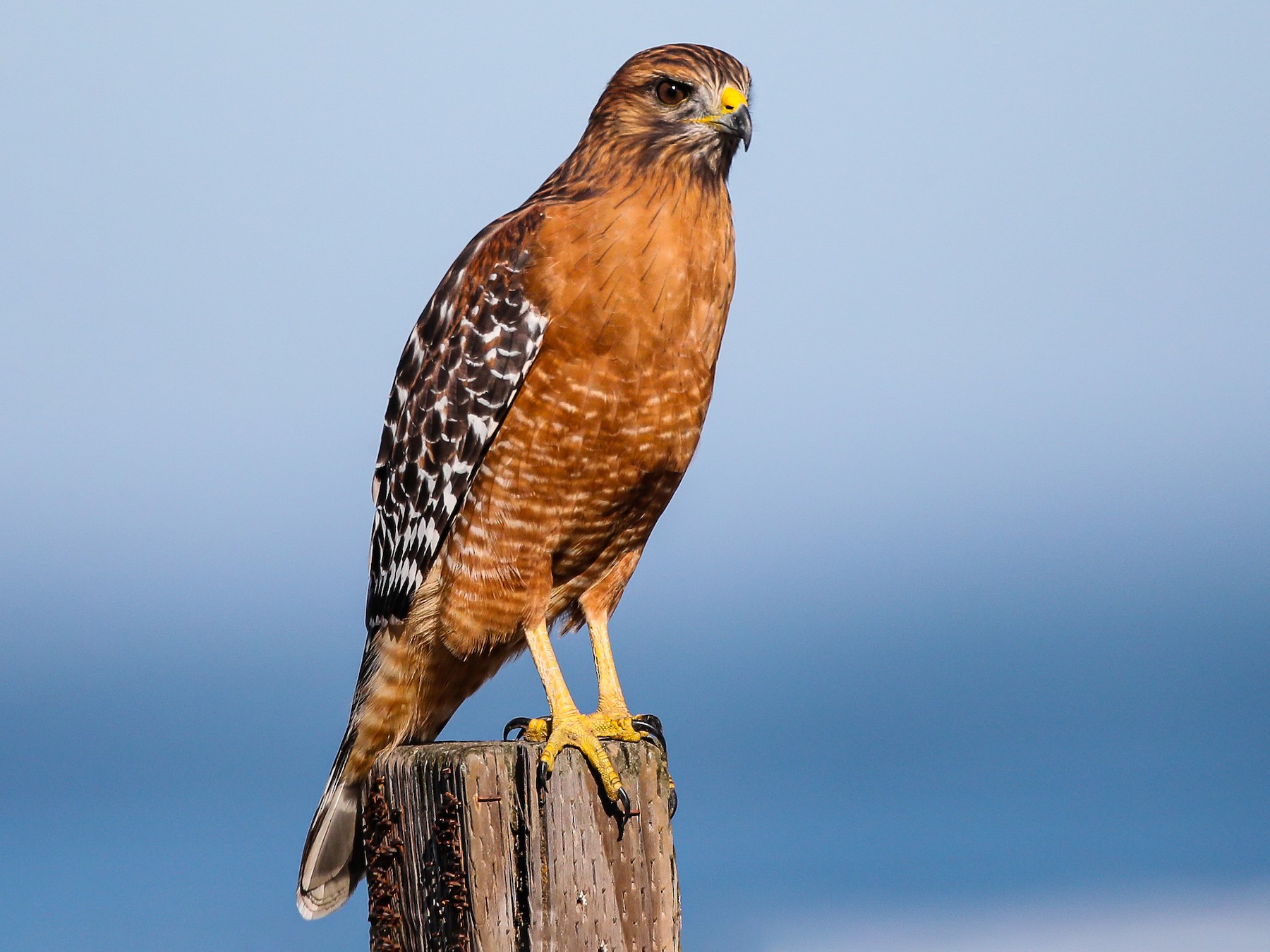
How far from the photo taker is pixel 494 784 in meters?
3.31

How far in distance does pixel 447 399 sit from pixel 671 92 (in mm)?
1172

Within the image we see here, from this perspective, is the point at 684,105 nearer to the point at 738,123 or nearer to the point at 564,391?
the point at 738,123

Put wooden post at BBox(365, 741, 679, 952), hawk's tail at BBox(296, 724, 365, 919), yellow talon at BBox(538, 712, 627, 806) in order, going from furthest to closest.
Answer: hawk's tail at BBox(296, 724, 365, 919)
yellow talon at BBox(538, 712, 627, 806)
wooden post at BBox(365, 741, 679, 952)

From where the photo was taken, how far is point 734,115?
154 inches

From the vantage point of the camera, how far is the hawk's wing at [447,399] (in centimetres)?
398

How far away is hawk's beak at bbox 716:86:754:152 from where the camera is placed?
3.90 meters

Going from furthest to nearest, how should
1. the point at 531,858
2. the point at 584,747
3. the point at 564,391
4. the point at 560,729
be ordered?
the point at 564,391 < the point at 560,729 < the point at 584,747 < the point at 531,858

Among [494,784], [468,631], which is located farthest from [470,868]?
[468,631]

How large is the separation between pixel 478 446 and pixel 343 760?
127cm

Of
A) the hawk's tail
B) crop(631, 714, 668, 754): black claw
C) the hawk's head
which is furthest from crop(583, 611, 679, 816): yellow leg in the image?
the hawk's head

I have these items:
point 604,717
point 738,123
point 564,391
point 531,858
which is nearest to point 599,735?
point 604,717

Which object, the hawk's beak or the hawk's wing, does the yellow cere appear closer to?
the hawk's beak

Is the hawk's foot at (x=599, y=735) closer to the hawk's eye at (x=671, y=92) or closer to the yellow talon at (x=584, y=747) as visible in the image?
the yellow talon at (x=584, y=747)

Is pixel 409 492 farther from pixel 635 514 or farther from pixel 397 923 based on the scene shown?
pixel 397 923
